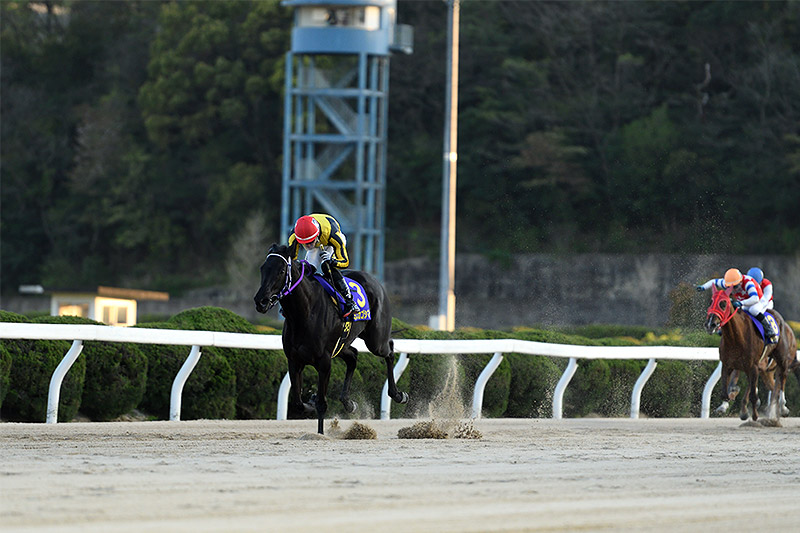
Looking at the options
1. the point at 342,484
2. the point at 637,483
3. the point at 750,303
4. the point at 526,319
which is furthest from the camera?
the point at 526,319

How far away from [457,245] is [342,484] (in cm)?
3681

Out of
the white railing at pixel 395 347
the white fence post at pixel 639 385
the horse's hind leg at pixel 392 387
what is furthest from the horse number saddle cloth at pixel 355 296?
the white fence post at pixel 639 385

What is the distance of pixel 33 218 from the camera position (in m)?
51.0

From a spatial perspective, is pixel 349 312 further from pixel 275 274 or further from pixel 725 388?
pixel 725 388

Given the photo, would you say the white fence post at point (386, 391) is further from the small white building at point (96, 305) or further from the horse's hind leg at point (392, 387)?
the small white building at point (96, 305)

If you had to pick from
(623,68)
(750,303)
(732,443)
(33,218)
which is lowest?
(732,443)

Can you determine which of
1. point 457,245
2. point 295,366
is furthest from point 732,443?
point 457,245

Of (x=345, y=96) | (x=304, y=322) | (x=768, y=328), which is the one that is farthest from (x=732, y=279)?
(x=345, y=96)

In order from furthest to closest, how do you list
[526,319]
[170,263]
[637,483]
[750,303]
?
[170,263] → [526,319] → [750,303] → [637,483]

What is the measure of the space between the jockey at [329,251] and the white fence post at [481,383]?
3.09 meters

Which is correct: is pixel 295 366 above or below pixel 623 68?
below

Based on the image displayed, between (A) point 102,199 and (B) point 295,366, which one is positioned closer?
(B) point 295,366

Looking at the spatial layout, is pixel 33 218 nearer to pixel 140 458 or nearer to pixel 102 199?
pixel 102 199

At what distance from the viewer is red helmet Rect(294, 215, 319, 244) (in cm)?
971
